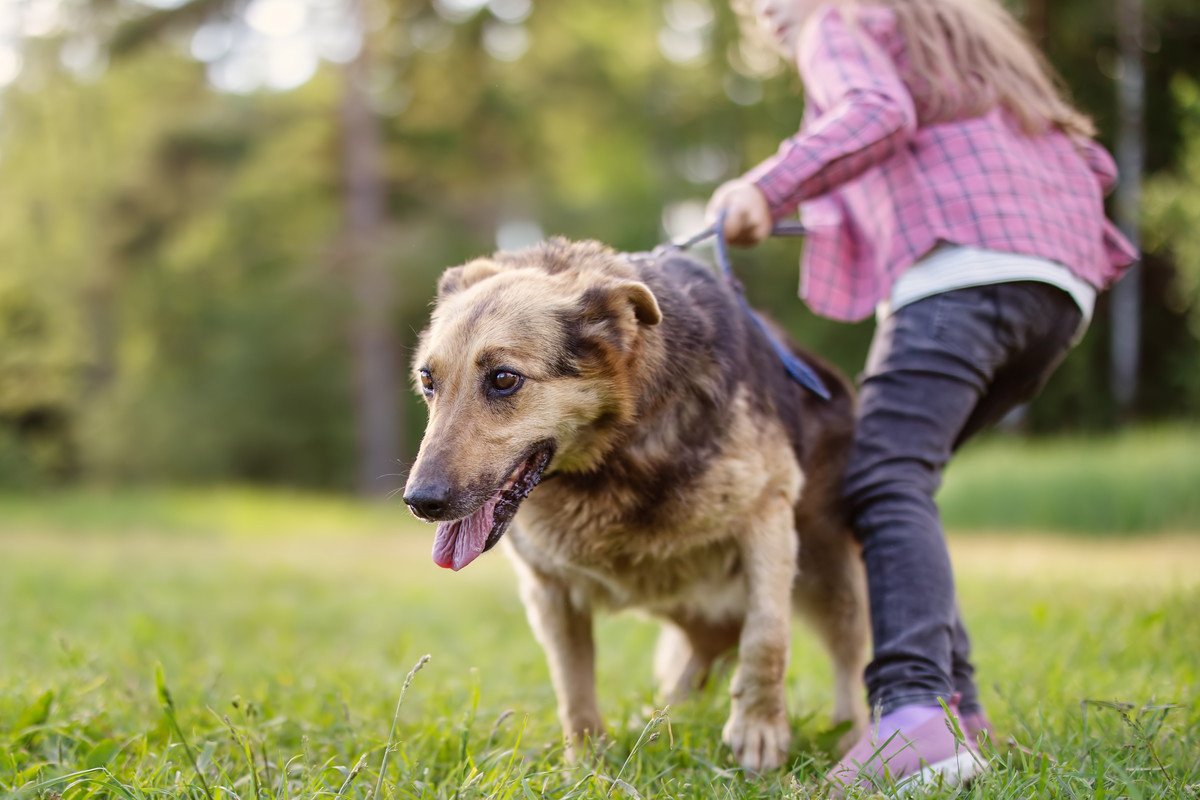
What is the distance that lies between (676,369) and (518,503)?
61cm

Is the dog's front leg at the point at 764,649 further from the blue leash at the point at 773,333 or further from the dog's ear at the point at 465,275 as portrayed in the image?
Answer: the dog's ear at the point at 465,275

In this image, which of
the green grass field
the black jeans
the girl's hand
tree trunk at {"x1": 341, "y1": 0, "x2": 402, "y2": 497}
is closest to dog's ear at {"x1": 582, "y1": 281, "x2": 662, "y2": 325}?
the girl's hand

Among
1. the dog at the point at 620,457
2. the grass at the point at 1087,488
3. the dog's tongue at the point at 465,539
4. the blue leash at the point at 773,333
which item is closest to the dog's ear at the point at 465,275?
the dog at the point at 620,457

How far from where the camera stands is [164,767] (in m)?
2.41

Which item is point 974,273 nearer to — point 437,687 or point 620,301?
point 620,301

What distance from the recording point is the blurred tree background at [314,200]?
727 inches

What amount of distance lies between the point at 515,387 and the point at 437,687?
5.47 ft

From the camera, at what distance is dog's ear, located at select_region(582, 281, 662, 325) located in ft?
8.93

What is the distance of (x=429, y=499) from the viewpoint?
2377 millimetres

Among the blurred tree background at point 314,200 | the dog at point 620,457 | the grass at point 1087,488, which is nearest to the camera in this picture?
the dog at point 620,457

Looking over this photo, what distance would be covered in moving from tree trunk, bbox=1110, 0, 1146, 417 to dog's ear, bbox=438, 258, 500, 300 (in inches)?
490

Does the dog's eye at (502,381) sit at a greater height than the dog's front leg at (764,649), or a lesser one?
greater

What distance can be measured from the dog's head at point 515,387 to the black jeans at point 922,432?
2.49 feet

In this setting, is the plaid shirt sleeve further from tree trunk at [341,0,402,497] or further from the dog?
tree trunk at [341,0,402,497]
